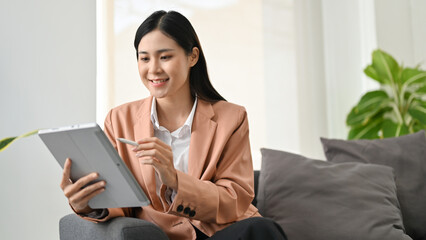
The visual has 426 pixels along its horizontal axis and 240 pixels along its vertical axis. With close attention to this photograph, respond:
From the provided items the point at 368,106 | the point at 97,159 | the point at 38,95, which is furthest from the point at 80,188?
the point at 368,106

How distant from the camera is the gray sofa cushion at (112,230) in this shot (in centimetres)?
137

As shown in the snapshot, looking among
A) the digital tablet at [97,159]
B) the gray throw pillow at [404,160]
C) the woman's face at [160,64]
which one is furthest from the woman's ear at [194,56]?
the gray throw pillow at [404,160]

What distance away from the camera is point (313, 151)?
3.71 metres

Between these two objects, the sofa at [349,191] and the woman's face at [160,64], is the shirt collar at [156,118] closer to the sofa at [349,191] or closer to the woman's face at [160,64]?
the woman's face at [160,64]

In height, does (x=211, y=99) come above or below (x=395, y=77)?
below

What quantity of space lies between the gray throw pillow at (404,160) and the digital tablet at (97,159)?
1377 mm

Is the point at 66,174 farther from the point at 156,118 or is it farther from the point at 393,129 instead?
the point at 393,129

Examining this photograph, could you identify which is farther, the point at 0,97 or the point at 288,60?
the point at 288,60

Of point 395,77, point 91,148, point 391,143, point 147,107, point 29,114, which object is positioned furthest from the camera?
point 395,77

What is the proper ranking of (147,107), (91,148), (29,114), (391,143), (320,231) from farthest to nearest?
(391,143) → (29,114) → (320,231) → (147,107) → (91,148)

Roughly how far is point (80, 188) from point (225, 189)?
0.49 meters

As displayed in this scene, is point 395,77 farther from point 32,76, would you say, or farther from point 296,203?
point 32,76

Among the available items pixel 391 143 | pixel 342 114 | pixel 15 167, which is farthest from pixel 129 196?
pixel 342 114

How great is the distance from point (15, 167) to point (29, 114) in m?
0.24
